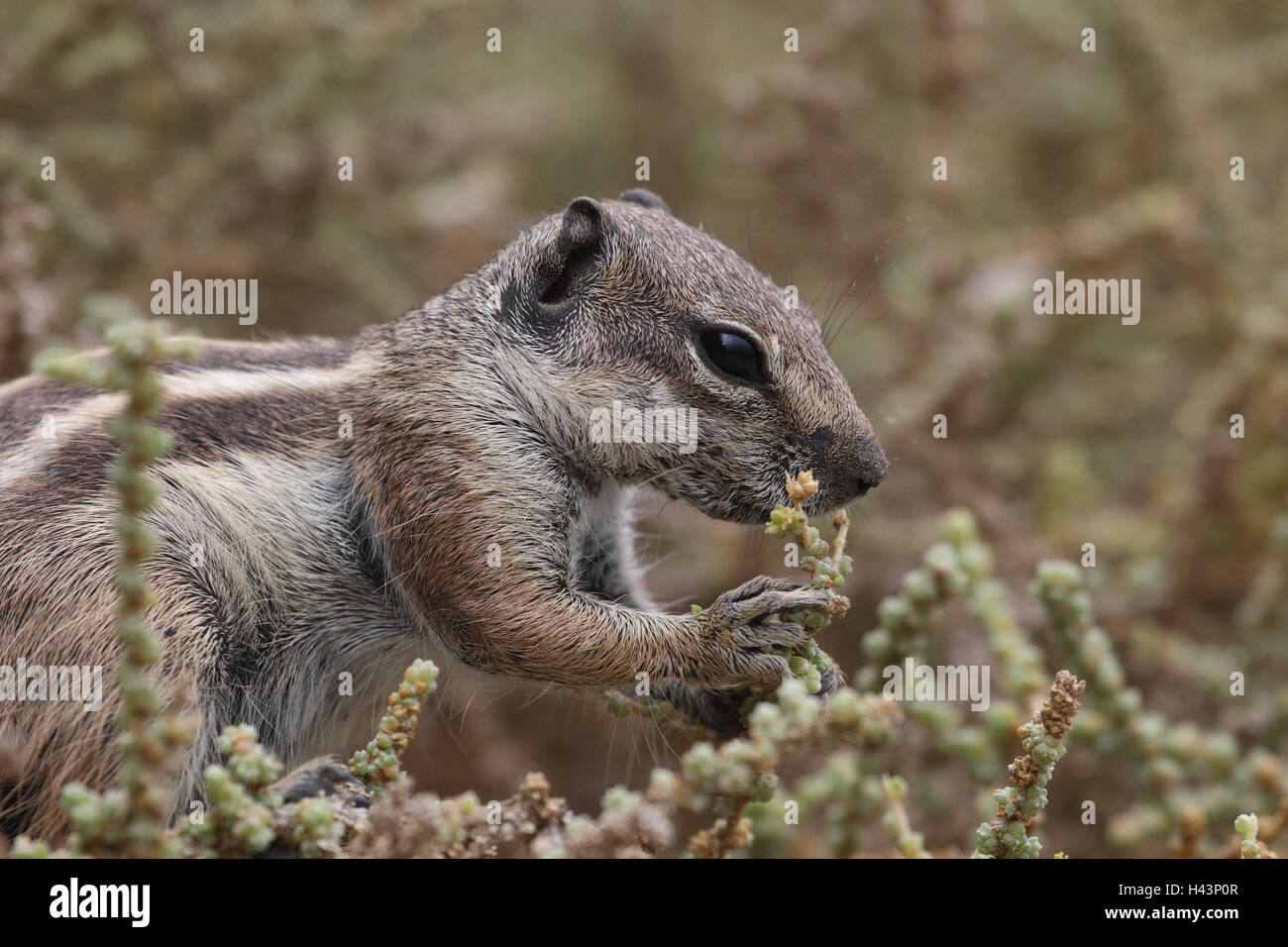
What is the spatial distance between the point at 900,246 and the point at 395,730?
4.24 m

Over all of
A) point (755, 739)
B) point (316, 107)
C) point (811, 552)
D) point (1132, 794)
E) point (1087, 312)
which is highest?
point (316, 107)

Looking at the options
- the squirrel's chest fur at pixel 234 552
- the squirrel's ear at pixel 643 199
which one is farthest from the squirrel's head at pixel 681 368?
the squirrel's ear at pixel 643 199

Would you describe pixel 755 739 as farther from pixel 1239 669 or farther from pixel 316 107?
pixel 316 107

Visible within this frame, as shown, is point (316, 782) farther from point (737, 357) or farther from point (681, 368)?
point (737, 357)

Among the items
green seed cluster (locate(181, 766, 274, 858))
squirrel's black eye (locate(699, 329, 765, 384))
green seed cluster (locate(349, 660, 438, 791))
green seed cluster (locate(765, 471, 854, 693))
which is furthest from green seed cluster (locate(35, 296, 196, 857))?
squirrel's black eye (locate(699, 329, 765, 384))

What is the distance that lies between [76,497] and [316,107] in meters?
3.11

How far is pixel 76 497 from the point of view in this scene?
3.00 metres

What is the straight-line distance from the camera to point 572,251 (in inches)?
132

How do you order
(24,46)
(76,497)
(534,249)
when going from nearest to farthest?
1. (76,497)
2. (534,249)
3. (24,46)

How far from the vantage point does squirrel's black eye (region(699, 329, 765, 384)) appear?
3.09m

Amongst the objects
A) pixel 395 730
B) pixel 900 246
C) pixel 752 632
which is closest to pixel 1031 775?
pixel 752 632

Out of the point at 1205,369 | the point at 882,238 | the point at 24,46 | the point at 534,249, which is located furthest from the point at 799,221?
the point at 24,46

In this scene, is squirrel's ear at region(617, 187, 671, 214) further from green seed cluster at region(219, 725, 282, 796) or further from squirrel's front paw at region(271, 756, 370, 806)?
green seed cluster at region(219, 725, 282, 796)

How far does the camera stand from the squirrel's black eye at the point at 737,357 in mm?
3094
